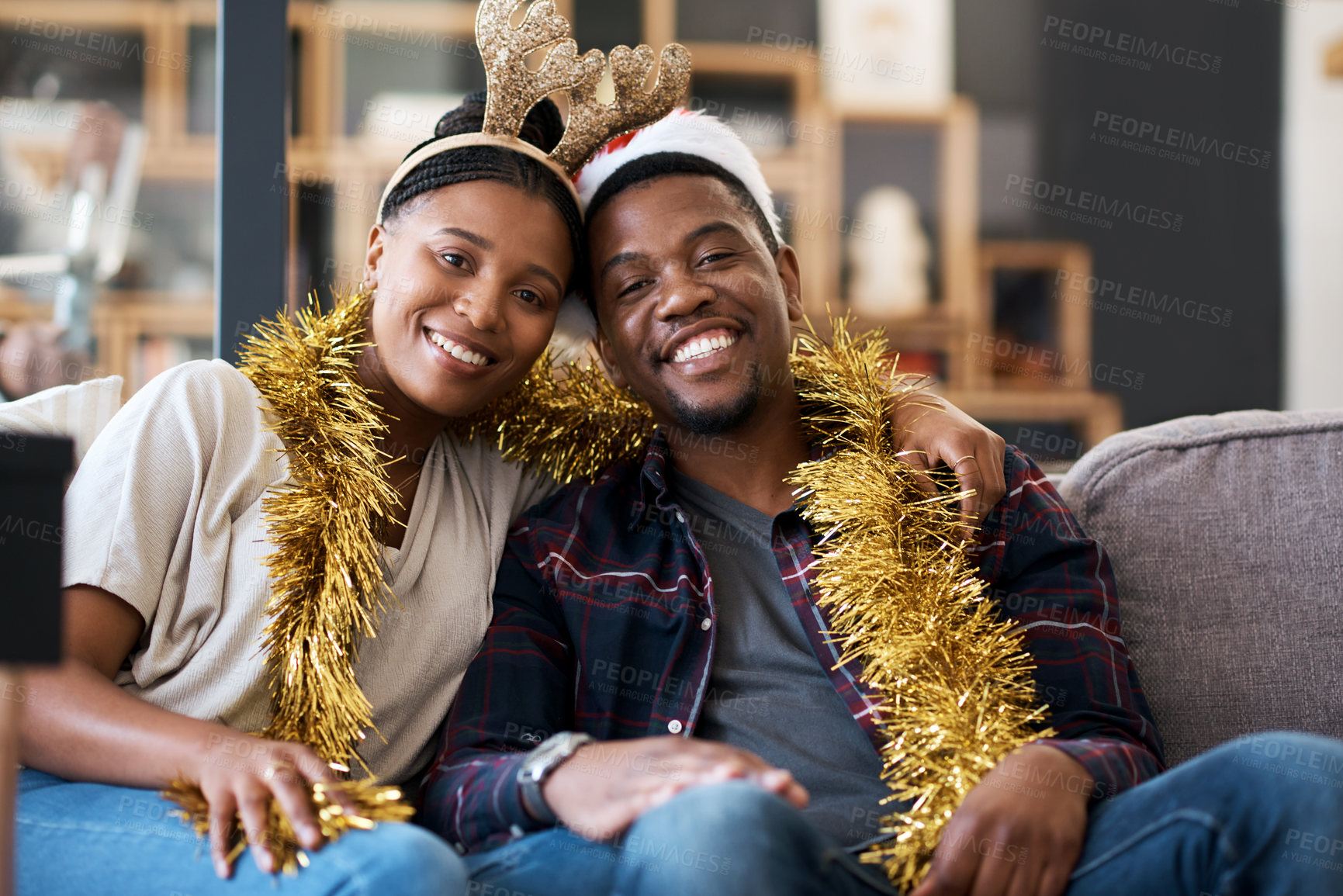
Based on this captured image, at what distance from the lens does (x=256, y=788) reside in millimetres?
815

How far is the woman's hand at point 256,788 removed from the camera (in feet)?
2.58

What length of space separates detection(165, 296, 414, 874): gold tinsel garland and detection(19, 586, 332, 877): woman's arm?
0.09m

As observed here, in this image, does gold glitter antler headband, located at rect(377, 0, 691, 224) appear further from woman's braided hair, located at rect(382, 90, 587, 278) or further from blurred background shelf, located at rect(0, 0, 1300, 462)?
blurred background shelf, located at rect(0, 0, 1300, 462)

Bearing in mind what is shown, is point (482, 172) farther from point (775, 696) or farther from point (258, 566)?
point (775, 696)

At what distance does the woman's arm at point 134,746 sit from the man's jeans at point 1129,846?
0.60 feet

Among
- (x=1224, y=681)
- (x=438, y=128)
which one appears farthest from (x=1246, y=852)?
(x=438, y=128)

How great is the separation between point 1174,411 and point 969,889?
2.99 meters

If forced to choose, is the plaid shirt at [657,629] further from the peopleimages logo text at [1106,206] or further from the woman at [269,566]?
the peopleimages logo text at [1106,206]

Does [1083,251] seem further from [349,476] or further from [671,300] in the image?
[349,476]

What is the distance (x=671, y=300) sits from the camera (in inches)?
50.3

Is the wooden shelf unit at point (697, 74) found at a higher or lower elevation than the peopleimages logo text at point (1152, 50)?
lower

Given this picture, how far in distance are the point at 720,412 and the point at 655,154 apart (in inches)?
13.9

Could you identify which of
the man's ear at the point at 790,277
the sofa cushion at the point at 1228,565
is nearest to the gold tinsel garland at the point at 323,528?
the man's ear at the point at 790,277

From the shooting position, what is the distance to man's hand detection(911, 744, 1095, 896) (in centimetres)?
85
